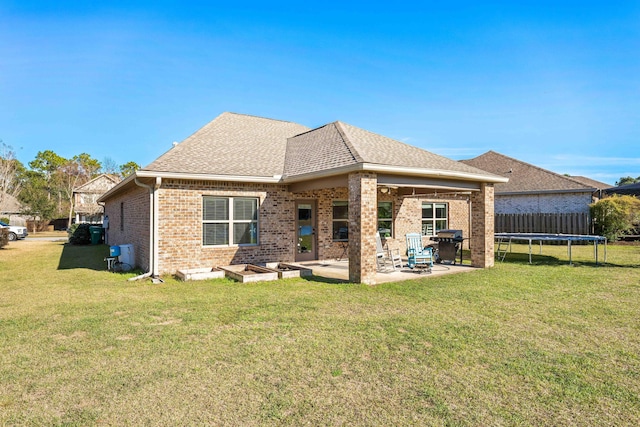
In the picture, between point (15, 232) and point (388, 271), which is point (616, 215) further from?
point (15, 232)

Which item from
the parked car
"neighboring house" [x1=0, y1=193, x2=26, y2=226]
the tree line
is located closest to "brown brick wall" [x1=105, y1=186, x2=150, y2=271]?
the parked car

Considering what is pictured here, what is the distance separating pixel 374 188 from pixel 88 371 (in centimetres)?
670

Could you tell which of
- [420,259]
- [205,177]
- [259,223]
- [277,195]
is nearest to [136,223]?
[205,177]

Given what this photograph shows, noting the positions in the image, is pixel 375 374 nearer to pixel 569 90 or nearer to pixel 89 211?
pixel 569 90

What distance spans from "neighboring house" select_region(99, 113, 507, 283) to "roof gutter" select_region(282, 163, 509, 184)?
1.4 inches

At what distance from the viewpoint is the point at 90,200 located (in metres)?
41.5

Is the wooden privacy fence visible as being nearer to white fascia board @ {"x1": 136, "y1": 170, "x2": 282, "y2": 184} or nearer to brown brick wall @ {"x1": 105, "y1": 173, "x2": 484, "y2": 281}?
brown brick wall @ {"x1": 105, "y1": 173, "x2": 484, "y2": 281}

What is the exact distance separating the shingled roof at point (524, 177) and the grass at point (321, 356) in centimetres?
1747

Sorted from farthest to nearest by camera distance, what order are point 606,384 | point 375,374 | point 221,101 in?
point 221,101 < point 375,374 < point 606,384

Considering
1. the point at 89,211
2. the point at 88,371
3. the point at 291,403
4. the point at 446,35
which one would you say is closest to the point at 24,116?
the point at 89,211

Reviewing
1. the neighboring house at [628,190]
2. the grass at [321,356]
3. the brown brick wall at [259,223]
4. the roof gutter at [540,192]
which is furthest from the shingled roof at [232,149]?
the neighboring house at [628,190]

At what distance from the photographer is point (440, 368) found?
417cm

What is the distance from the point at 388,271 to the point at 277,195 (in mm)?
4162

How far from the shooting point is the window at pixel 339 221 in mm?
13523
